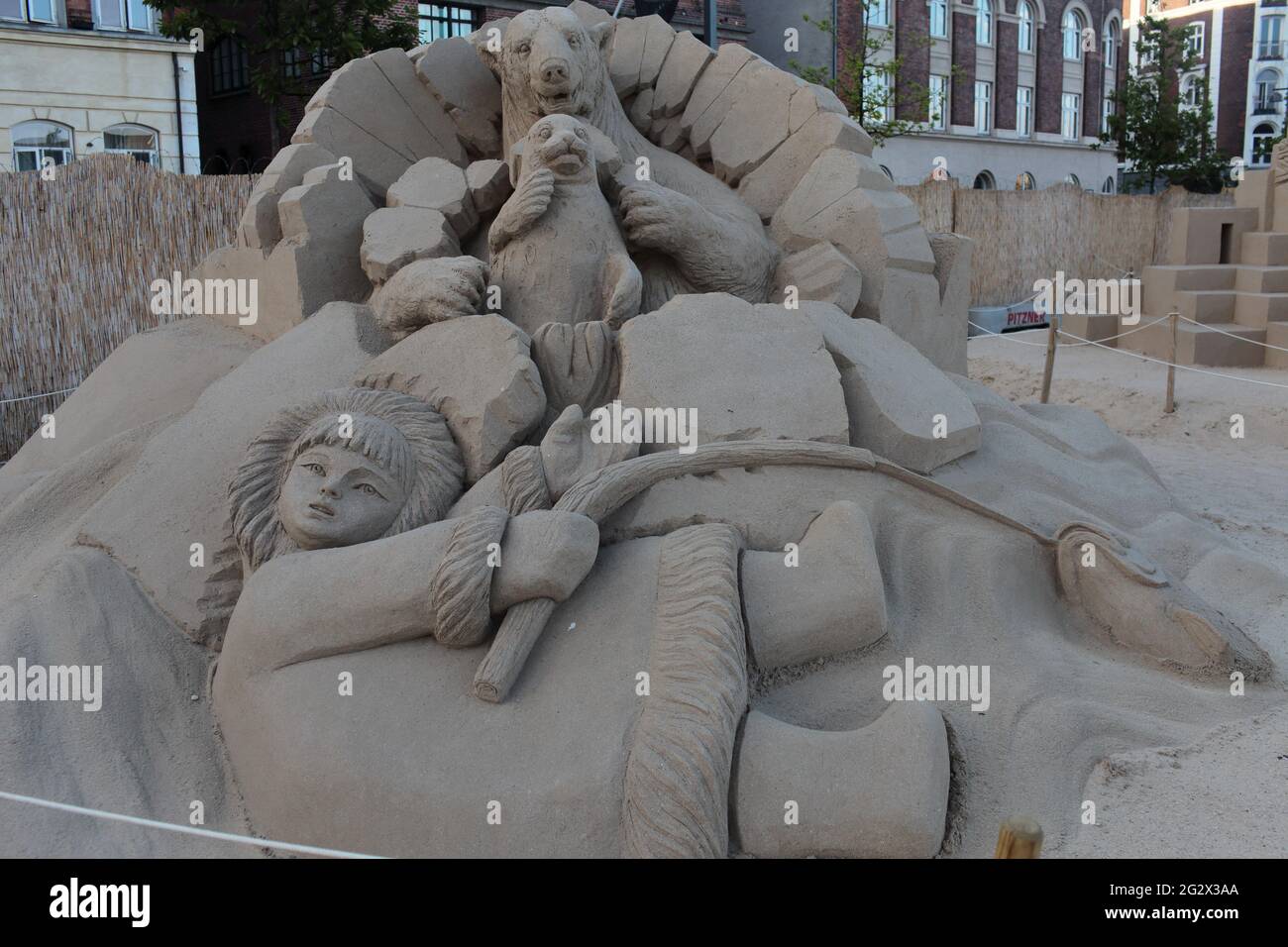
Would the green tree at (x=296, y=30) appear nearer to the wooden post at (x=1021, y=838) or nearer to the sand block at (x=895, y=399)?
the sand block at (x=895, y=399)

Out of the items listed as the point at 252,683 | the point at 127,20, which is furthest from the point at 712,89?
the point at 127,20

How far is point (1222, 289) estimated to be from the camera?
9977mm

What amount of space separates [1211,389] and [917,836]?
22.9ft

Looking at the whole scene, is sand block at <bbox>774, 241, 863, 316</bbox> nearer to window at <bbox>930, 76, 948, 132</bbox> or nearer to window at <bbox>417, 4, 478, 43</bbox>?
window at <bbox>417, 4, 478, 43</bbox>

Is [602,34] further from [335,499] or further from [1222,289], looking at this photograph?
[1222,289]

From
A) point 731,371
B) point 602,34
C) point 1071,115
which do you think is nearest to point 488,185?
point 602,34

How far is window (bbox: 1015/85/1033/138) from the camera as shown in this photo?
71.7ft

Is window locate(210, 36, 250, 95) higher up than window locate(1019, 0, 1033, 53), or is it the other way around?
window locate(1019, 0, 1033, 53)

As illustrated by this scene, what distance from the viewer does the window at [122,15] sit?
464 inches

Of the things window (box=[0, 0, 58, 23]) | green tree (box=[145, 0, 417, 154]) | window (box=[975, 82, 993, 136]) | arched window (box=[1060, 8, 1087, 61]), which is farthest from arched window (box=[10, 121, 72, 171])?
arched window (box=[1060, 8, 1087, 61])

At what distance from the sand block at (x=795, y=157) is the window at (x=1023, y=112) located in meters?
19.3

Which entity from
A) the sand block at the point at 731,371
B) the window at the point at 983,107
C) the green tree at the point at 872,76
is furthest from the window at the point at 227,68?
the window at the point at 983,107

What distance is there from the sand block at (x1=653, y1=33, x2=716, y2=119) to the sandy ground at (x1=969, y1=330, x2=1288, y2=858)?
271 cm

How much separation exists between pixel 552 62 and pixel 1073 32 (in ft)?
71.7
